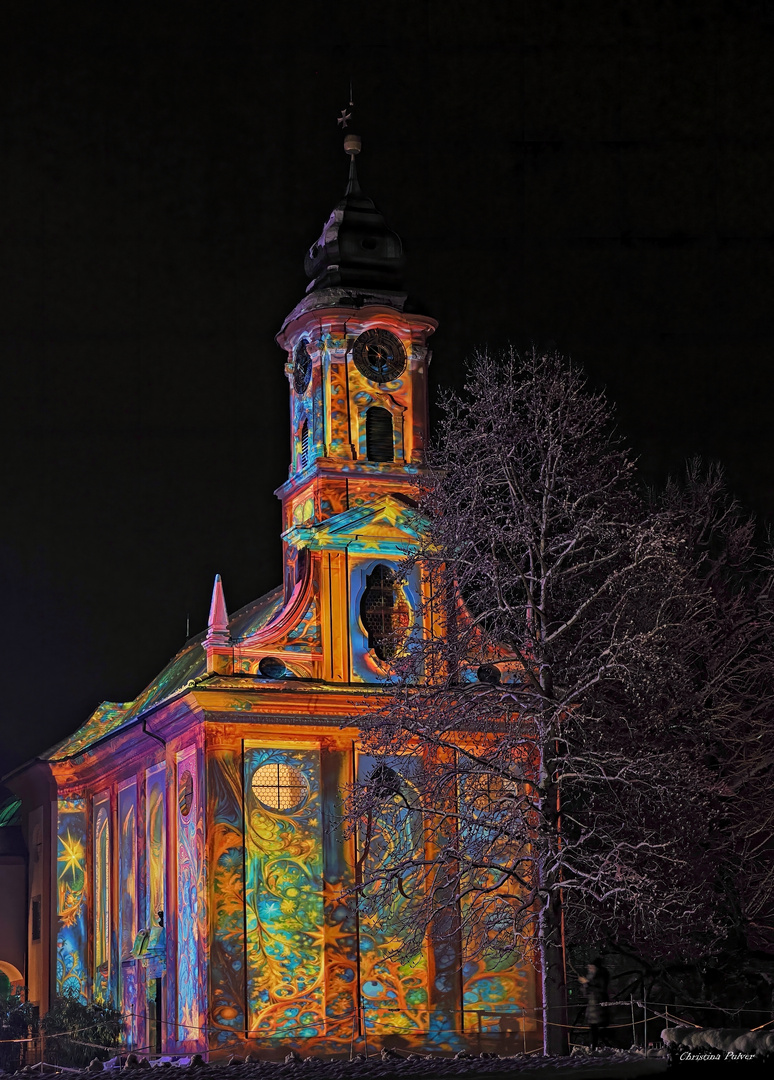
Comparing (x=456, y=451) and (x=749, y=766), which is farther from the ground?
(x=456, y=451)

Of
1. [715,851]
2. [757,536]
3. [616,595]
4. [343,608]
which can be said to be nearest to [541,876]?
[616,595]

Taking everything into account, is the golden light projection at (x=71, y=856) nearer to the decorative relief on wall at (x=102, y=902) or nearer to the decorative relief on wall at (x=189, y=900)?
the decorative relief on wall at (x=102, y=902)

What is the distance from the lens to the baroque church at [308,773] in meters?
34.9

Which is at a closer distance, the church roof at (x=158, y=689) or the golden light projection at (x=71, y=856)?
the church roof at (x=158, y=689)

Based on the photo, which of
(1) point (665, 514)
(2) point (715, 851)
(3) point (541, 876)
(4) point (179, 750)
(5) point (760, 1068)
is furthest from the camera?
(4) point (179, 750)

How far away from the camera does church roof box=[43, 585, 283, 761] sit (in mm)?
44859

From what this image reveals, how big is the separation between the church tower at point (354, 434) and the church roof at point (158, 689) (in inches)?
219

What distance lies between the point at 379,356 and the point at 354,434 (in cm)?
205

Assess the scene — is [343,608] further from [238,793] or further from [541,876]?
[541,876]

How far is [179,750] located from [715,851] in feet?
38.1

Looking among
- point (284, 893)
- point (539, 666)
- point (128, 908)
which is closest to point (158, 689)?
point (128, 908)

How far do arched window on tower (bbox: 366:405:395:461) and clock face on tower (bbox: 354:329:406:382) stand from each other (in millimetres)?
780

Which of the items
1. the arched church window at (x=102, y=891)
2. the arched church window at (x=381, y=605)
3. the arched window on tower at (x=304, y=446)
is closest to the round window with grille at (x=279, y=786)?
the arched church window at (x=381, y=605)

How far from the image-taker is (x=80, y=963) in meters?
44.9
